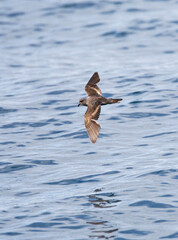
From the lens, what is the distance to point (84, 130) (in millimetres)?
13422

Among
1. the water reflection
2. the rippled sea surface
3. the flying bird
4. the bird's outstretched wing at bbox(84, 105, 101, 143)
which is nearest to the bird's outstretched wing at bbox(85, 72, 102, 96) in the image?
the flying bird

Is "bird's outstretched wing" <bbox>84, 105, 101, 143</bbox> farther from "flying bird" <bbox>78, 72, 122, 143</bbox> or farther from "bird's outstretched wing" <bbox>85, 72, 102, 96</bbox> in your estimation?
"bird's outstretched wing" <bbox>85, 72, 102, 96</bbox>

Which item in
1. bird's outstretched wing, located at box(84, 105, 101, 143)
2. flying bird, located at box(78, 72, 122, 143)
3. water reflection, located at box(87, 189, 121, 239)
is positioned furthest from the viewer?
flying bird, located at box(78, 72, 122, 143)

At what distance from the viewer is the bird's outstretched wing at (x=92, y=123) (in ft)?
34.1

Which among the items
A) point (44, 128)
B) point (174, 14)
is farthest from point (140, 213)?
point (174, 14)

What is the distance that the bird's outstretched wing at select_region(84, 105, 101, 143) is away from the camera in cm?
1041

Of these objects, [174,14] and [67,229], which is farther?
[174,14]

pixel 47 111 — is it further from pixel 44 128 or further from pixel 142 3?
pixel 142 3

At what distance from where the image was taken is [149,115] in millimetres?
14086

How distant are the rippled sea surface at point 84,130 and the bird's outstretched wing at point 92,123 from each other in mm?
915

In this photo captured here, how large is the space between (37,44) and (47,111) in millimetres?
8100

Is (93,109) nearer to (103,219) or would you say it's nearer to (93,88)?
(93,88)

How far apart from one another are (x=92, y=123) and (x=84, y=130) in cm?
271

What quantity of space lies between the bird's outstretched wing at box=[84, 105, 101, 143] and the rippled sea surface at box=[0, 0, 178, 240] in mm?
915
